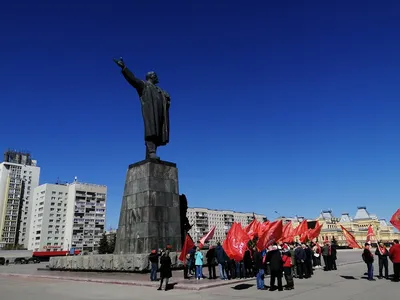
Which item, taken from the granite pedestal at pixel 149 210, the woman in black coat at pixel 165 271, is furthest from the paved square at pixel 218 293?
the granite pedestal at pixel 149 210

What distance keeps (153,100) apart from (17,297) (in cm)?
1317

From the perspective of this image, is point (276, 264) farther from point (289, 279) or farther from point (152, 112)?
point (152, 112)

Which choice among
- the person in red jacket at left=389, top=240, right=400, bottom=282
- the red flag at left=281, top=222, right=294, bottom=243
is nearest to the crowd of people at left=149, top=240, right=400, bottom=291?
the person in red jacket at left=389, top=240, right=400, bottom=282

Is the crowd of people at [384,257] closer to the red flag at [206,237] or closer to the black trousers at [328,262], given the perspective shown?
the black trousers at [328,262]

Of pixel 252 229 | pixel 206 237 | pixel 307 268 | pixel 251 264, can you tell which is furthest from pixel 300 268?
pixel 206 237

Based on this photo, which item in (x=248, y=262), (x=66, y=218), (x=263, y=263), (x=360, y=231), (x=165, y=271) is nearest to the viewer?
(x=165, y=271)

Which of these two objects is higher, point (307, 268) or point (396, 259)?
point (396, 259)

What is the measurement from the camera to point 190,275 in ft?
51.5

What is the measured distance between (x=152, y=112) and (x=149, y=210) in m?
6.27

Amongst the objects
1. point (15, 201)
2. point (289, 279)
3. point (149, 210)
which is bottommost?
point (289, 279)

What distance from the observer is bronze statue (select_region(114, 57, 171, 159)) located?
20.6 metres

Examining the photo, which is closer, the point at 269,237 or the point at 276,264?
the point at 276,264

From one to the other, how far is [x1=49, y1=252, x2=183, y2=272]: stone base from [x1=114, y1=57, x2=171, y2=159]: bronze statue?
623cm

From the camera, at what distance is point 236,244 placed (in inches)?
497
